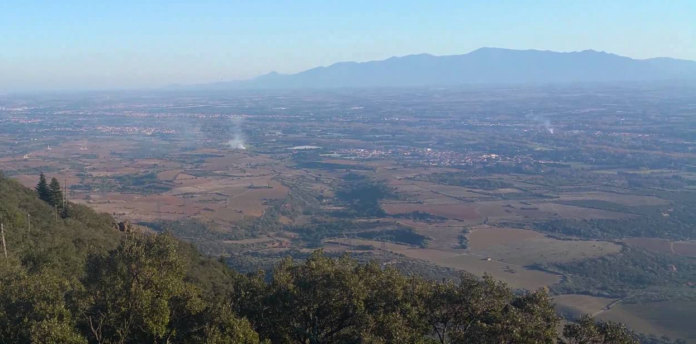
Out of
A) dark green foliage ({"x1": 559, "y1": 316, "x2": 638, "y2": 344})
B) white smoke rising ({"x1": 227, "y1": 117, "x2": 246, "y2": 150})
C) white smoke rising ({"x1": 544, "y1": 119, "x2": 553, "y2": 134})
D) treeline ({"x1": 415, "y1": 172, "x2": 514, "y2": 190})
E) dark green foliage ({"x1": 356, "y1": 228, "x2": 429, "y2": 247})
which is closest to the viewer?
dark green foliage ({"x1": 559, "y1": 316, "x2": 638, "y2": 344})

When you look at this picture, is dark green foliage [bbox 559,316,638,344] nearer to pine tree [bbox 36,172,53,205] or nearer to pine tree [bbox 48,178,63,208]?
pine tree [bbox 48,178,63,208]

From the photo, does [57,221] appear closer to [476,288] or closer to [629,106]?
[476,288]

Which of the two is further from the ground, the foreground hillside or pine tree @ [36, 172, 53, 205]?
the foreground hillside

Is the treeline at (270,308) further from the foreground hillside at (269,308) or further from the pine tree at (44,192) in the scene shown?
the pine tree at (44,192)

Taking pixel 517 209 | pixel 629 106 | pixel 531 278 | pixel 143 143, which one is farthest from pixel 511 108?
pixel 531 278

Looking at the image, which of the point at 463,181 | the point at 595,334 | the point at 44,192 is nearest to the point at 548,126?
the point at 463,181

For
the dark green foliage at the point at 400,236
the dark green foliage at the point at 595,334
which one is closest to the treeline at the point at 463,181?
the dark green foliage at the point at 400,236

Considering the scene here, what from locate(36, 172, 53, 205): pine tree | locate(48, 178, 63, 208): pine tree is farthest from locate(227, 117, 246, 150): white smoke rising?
locate(48, 178, 63, 208): pine tree
